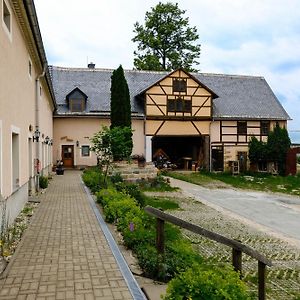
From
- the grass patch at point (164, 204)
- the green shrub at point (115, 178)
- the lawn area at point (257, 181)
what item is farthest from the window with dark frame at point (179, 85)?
the grass patch at point (164, 204)

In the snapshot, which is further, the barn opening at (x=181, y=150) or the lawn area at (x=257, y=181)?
the barn opening at (x=181, y=150)

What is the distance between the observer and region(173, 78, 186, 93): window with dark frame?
1179 inches

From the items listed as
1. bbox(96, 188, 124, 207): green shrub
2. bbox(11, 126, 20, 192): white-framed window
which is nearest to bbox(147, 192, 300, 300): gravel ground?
bbox(96, 188, 124, 207): green shrub

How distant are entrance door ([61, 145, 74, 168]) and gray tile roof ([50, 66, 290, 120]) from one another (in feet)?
8.43

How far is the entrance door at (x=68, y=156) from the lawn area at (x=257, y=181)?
778cm

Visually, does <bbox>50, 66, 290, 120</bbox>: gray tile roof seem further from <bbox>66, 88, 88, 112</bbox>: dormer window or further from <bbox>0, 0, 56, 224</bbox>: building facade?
<bbox>0, 0, 56, 224</bbox>: building facade

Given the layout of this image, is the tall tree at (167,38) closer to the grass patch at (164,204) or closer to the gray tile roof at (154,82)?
the gray tile roof at (154,82)

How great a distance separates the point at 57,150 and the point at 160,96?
27.8ft

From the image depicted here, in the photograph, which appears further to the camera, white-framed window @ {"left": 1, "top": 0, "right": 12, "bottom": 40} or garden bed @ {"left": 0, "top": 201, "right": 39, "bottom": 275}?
white-framed window @ {"left": 1, "top": 0, "right": 12, "bottom": 40}

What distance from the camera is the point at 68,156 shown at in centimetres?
2948

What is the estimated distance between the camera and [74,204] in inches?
475

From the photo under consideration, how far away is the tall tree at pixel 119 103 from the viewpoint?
81.5 ft

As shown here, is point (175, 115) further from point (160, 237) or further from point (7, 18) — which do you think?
point (160, 237)

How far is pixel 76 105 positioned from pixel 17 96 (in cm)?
1959
